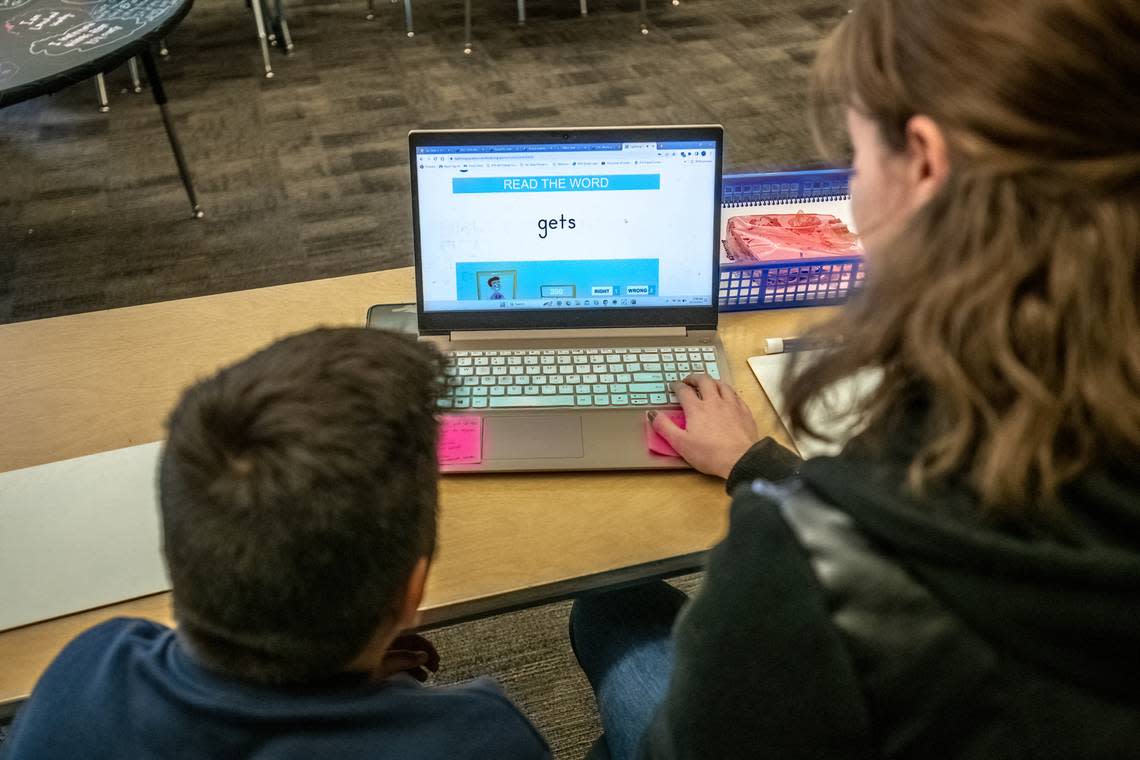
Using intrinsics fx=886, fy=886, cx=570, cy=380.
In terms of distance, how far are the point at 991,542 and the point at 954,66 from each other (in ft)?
0.91

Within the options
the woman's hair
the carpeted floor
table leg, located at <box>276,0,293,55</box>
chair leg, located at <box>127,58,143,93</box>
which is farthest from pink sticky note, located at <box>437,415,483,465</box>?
table leg, located at <box>276,0,293,55</box>

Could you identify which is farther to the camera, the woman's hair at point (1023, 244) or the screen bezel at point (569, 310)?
the screen bezel at point (569, 310)

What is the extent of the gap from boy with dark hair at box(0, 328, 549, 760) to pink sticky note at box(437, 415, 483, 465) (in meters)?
0.33

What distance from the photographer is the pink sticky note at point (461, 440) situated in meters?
1.01

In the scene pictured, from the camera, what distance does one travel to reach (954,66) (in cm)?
52

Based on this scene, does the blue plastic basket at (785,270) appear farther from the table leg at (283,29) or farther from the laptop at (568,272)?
the table leg at (283,29)

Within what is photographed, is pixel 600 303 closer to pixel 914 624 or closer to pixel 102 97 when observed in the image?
pixel 914 624

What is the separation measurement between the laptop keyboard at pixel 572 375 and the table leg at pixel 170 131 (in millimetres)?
1889

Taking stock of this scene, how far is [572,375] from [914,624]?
2.05 feet

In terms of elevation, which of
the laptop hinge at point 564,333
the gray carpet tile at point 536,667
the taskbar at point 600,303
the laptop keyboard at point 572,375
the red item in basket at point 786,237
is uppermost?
the red item in basket at point 786,237

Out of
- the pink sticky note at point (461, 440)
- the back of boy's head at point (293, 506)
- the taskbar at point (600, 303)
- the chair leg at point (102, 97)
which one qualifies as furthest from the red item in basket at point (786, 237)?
the chair leg at point (102, 97)

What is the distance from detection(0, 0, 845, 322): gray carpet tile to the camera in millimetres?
2783

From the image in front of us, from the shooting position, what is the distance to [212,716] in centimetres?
61

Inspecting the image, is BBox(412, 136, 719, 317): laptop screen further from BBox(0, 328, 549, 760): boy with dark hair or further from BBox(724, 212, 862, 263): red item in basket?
BBox(0, 328, 549, 760): boy with dark hair
